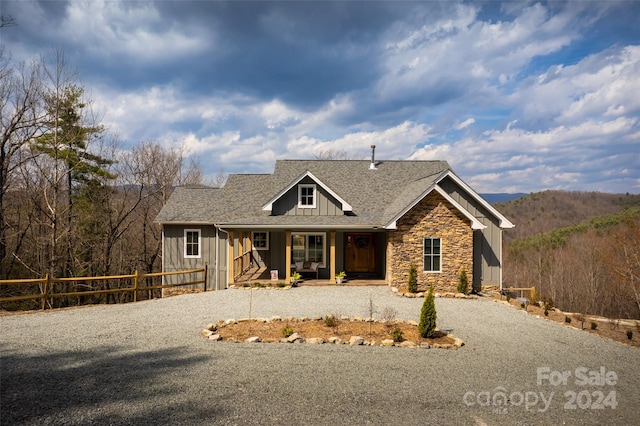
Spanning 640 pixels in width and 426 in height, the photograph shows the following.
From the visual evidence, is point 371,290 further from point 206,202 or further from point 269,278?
point 206,202

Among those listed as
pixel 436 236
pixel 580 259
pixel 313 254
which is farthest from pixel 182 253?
pixel 580 259

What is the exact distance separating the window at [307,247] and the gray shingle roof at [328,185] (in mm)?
1577

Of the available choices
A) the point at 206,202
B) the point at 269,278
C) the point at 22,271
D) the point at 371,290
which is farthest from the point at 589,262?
the point at 22,271

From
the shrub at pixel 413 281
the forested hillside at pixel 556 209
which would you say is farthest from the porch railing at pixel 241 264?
the forested hillside at pixel 556 209

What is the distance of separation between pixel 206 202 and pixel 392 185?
10715 millimetres

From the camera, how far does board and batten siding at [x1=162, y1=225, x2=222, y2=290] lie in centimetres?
1764

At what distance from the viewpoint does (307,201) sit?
17.5m

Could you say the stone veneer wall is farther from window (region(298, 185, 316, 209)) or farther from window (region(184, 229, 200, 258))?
window (region(184, 229, 200, 258))

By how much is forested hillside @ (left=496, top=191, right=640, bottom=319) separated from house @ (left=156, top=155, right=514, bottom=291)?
13878 millimetres

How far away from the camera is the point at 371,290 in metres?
15.5

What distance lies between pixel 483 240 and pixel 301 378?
1303 cm

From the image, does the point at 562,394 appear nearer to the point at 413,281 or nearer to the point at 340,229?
the point at 413,281

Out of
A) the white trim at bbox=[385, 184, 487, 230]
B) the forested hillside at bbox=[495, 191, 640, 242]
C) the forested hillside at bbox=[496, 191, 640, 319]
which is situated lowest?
the forested hillside at bbox=[496, 191, 640, 319]

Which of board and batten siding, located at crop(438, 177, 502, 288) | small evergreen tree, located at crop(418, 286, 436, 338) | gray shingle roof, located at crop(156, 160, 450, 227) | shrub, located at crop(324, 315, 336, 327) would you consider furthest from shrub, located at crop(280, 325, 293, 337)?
board and batten siding, located at crop(438, 177, 502, 288)
